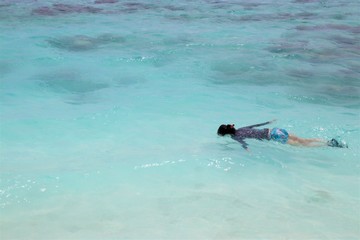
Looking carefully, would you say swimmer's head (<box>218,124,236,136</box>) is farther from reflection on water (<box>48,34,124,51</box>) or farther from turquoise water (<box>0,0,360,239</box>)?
reflection on water (<box>48,34,124,51</box>)

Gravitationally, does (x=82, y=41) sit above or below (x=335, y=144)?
above

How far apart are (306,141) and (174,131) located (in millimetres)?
2315

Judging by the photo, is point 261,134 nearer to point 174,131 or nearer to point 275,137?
point 275,137

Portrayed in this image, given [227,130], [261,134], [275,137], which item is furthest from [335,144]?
[227,130]

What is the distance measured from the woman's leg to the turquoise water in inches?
4.1

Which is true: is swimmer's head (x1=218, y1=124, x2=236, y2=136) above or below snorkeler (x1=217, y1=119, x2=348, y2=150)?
above

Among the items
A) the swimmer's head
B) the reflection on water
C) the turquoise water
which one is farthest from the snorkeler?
the reflection on water

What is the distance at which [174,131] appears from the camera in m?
8.02

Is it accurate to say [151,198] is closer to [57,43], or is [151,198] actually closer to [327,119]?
[327,119]

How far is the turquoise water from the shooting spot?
5352 millimetres

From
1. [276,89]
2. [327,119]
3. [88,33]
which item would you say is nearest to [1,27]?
[88,33]

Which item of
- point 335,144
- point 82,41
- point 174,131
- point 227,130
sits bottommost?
point 174,131

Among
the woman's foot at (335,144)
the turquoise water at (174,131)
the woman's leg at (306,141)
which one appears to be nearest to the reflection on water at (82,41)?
the turquoise water at (174,131)

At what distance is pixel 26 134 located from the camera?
25.8 ft
